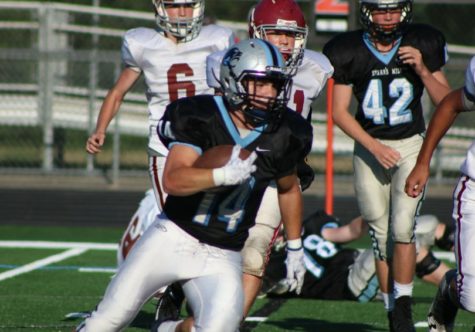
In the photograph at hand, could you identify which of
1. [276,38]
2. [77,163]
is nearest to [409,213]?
[276,38]

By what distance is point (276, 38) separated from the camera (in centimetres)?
554

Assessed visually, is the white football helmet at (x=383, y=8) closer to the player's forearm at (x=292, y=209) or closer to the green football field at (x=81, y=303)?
the player's forearm at (x=292, y=209)

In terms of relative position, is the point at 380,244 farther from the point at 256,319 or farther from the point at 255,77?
the point at 255,77

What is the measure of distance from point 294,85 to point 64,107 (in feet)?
27.4

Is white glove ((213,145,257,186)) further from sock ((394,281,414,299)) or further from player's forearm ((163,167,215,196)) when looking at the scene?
sock ((394,281,414,299))

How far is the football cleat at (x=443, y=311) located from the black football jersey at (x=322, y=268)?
1803mm

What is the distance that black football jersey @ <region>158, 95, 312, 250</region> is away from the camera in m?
4.49

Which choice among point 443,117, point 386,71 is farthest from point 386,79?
point 443,117

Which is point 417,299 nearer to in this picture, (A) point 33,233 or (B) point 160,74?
(B) point 160,74

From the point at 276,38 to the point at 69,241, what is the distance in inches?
204

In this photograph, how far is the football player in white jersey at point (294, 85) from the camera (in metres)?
5.47

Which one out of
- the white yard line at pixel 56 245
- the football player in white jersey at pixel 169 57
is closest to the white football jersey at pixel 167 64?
the football player in white jersey at pixel 169 57

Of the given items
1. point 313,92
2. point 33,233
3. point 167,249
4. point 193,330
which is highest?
point 313,92

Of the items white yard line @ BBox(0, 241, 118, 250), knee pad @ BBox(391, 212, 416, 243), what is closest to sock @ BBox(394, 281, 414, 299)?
knee pad @ BBox(391, 212, 416, 243)
